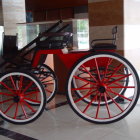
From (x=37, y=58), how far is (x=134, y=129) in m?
1.17

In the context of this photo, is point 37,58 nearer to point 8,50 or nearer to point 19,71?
point 19,71

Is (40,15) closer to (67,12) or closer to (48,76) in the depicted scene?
(67,12)

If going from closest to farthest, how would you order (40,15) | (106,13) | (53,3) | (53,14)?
(106,13)
(53,3)
(53,14)
(40,15)

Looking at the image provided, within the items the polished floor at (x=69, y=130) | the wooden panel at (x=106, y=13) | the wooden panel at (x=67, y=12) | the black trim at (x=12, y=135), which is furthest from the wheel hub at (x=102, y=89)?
the wooden panel at (x=67, y=12)

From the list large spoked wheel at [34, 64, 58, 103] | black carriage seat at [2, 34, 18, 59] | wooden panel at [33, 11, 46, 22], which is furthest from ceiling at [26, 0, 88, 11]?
large spoked wheel at [34, 64, 58, 103]

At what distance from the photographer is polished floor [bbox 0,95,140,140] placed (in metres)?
2.02

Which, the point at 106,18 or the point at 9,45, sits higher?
the point at 106,18

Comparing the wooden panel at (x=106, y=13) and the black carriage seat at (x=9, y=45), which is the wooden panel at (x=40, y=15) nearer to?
the black carriage seat at (x=9, y=45)

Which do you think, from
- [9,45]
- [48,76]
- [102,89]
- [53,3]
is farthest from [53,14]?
[102,89]

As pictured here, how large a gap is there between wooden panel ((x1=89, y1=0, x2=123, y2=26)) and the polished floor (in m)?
1.19

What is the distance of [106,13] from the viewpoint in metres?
3.02

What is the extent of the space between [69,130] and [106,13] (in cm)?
161

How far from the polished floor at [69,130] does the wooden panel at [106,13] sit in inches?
46.9

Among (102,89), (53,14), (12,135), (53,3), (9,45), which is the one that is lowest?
(12,135)
